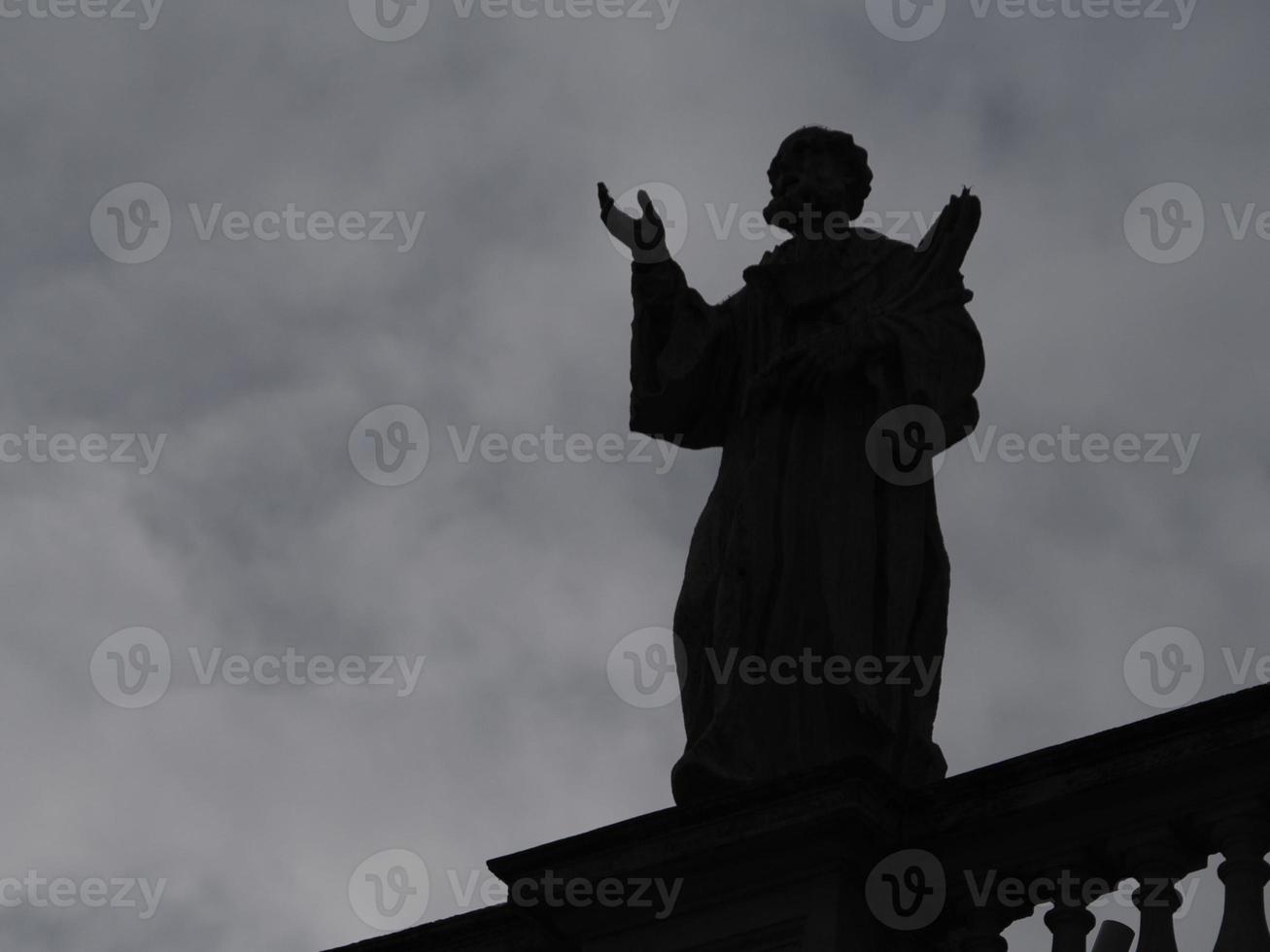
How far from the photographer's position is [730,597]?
34.8 feet

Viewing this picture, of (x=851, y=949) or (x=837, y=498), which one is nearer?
(x=851, y=949)

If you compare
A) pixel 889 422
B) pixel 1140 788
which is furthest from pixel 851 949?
pixel 889 422

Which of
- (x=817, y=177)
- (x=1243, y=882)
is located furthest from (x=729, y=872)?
(x=817, y=177)

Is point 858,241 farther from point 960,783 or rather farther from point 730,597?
point 960,783

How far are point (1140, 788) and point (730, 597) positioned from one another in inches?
97.6

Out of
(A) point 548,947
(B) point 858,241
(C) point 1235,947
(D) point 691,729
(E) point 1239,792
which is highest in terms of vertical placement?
(B) point 858,241

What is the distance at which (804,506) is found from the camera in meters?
10.8

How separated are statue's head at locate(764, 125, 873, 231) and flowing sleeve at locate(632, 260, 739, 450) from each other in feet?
1.98

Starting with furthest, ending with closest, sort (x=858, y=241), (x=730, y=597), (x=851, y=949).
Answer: (x=858, y=241)
(x=730, y=597)
(x=851, y=949)

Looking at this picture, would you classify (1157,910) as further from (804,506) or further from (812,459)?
(812,459)

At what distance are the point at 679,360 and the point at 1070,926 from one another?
3743 millimetres

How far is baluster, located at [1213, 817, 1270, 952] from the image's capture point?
8.17 metres

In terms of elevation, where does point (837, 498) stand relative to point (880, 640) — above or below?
above

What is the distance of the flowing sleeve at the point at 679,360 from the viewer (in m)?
11.4
